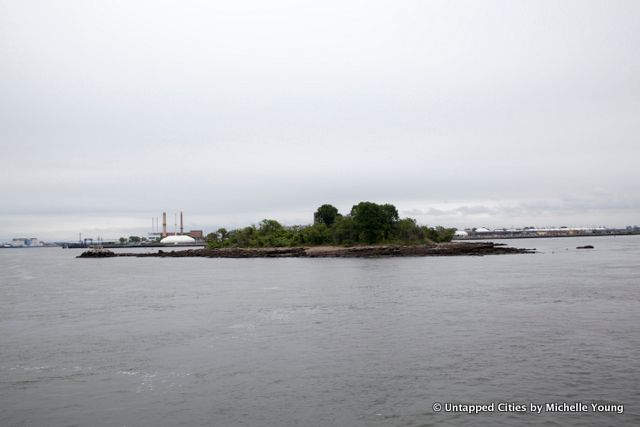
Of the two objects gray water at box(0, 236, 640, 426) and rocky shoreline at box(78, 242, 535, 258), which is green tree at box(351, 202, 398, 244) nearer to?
rocky shoreline at box(78, 242, 535, 258)

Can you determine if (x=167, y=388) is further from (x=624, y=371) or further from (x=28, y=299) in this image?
(x=28, y=299)

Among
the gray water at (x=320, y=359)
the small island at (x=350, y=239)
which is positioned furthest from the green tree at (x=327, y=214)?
the gray water at (x=320, y=359)

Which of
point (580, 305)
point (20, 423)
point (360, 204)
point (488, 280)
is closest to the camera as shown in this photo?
point (20, 423)

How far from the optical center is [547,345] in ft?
61.8

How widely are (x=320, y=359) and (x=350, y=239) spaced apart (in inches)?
3651

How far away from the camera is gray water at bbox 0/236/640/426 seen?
1305 centimetres

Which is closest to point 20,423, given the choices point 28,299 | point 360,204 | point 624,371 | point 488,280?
point 624,371

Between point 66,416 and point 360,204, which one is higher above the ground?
point 360,204

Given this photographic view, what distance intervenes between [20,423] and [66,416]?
1.01 meters

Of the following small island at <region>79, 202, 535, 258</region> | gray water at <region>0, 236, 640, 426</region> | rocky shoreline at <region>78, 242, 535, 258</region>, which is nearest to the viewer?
gray water at <region>0, 236, 640, 426</region>

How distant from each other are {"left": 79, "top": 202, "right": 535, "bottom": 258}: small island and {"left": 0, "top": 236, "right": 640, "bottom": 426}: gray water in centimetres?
6333

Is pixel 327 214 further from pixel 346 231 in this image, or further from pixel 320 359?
pixel 320 359

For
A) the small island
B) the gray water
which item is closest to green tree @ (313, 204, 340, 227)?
the small island

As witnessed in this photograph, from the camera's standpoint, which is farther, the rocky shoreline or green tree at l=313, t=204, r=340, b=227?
green tree at l=313, t=204, r=340, b=227
